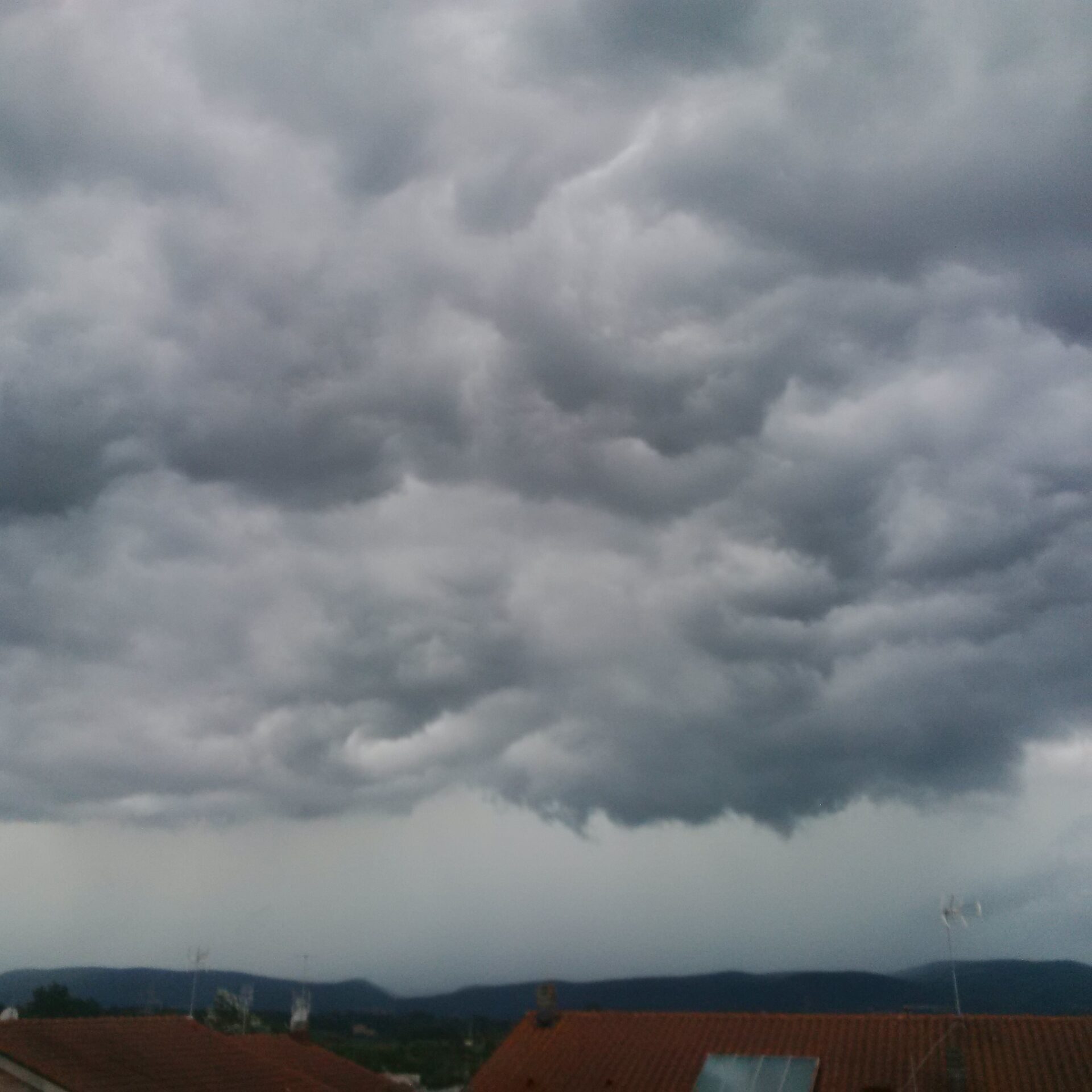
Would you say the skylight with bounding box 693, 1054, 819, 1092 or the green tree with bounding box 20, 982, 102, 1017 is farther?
the green tree with bounding box 20, 982, 102, 1017

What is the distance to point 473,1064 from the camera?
145625 mm

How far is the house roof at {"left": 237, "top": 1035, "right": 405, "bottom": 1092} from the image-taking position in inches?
2272

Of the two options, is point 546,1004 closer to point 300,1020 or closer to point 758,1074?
point 758,1074

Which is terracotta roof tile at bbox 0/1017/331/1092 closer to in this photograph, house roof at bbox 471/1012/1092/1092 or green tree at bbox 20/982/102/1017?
house roof at bbox 471/1012/1092/1092

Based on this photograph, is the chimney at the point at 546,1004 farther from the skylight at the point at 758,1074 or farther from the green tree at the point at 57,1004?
the green tree at the point at 57,1004

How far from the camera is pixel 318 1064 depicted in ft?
198

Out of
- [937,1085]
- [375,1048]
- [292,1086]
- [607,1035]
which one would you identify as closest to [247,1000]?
[292,1086]

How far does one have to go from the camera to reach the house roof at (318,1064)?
57.7 metres

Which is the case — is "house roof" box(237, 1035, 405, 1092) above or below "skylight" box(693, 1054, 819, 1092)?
below

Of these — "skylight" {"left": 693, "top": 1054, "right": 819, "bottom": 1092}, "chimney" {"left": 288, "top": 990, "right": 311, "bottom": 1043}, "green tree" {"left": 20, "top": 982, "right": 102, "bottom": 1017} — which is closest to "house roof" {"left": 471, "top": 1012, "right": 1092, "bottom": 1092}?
"skylight" {"left": 693, "top": 1054, "right": 819, "bottom": 1092}

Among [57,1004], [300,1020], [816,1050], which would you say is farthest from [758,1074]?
[57,1004]

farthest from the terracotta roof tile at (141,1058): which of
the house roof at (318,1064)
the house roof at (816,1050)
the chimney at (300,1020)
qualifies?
the chimney at (300,1020)

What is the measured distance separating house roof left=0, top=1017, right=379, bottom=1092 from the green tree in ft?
283

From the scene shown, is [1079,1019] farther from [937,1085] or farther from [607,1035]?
[607,1035]
